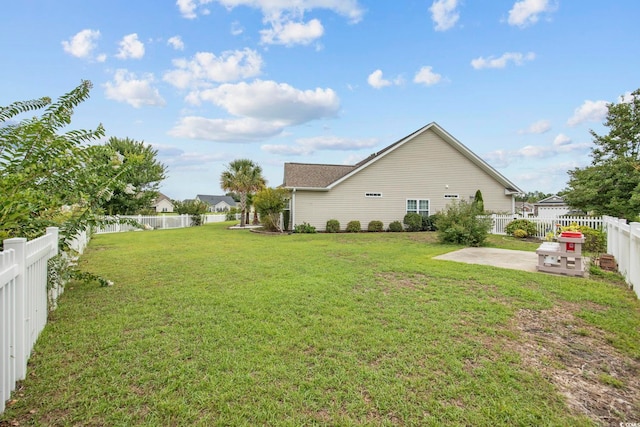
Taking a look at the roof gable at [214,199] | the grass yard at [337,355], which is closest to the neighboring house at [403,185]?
the grass yard at [337,355]

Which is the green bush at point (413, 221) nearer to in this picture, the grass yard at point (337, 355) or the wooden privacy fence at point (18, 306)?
the grass yard at point (337, 355)

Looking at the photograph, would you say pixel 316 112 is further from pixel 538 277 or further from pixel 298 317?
pixel 298 317

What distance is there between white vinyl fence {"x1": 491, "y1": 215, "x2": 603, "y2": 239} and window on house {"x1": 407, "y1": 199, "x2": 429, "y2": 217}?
12.6 feet

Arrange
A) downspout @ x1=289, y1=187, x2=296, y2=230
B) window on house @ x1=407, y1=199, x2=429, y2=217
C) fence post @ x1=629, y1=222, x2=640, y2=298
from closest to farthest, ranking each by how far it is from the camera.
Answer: fence post @ x1=629, y1=222, x2=640, y2=298, downspout @ x1=289, y1=187, x2=296, y2=230, window on house @ x1=407, y1=199, x2=429, y2=217

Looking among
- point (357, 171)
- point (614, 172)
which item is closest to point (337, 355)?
point (357, 171)

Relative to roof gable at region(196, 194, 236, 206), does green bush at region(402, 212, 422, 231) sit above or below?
below

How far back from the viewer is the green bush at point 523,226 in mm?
13570

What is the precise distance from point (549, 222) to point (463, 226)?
5482mm

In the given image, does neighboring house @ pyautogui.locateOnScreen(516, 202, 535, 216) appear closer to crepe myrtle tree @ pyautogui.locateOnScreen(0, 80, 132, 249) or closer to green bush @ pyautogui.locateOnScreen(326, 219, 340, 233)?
green bush @ pyautogui.locateOnScreen(326, 219, 340, 233)

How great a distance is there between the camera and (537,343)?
332 centimetres

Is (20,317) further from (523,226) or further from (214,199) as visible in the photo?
(214,199)

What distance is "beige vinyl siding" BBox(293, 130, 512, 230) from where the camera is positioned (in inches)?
683

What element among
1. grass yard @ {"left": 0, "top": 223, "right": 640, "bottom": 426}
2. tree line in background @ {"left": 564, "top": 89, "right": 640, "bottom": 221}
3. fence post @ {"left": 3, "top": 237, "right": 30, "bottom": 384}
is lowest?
grass yard @ {"left": 0, "top": 223, "right": 640, "bottom": 426}

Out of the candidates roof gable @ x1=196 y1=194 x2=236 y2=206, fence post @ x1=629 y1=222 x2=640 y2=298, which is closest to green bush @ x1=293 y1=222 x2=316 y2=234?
fence post @ x1=629 y1=222 x2=640 y2=298
